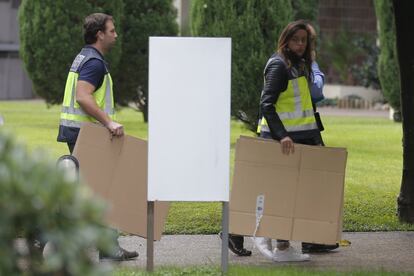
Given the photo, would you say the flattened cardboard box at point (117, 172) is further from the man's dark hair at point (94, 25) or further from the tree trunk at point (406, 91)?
the tree trunk at point (406, 91)

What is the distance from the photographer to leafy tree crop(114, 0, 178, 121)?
85.3 feet

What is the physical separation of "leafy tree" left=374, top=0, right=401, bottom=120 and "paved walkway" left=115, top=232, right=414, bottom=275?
674 inches

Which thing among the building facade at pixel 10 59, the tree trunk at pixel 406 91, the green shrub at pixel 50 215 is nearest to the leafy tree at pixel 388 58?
the tree trunk at pixel 406 91

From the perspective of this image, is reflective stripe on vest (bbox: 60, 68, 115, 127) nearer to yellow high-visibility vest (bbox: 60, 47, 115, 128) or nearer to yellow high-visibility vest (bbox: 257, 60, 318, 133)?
yellow high-visibility vest (bbox: 60, 47, 115, 128)

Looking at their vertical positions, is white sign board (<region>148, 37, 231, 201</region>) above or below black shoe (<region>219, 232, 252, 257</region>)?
above

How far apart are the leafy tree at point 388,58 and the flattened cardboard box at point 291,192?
1877cm

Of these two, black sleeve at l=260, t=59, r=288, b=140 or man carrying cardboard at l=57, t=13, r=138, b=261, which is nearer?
man carrying cardboard at l=57, t=13, r=138, b=261

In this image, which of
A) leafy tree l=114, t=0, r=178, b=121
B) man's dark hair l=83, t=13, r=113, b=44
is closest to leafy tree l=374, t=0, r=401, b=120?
leafy tree l=114, t=0, r=178, b=121

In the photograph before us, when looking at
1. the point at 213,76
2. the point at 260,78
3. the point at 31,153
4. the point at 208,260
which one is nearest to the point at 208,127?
the point at 213,76

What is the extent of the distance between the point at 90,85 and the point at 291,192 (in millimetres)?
1644

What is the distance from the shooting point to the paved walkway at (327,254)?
24.5ft

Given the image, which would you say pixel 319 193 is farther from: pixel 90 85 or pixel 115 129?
pixel 90 85

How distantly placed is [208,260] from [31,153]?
472 cm

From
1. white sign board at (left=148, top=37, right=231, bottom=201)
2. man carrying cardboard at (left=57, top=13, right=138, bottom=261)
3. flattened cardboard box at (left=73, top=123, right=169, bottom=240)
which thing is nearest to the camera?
white sign board at (left=148, top=37, right=231, bottom=201)
